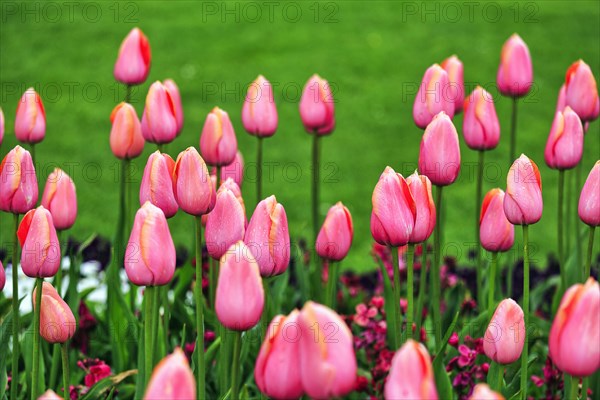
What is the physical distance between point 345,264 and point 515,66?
236 centimetres

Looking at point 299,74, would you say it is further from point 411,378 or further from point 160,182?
point 411,378

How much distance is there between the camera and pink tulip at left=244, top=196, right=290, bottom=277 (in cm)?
195

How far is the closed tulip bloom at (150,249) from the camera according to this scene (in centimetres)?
184

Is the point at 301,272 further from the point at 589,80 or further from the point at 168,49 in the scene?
the point at 168,49

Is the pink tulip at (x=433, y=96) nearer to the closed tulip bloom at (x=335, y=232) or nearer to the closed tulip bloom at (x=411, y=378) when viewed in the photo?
the closed tulip bloom at (x=335, y=232)

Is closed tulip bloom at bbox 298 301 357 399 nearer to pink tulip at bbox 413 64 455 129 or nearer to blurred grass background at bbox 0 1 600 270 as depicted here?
pink tulip at bbox 413 64 455 129

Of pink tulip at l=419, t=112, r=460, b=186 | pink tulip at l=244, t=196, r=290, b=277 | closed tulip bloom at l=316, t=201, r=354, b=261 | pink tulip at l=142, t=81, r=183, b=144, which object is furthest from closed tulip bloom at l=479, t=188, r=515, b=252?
pink tulip at l=142, t=81, r=183, b=144

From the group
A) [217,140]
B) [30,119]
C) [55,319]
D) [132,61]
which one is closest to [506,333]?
[55,319]

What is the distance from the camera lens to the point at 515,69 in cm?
298

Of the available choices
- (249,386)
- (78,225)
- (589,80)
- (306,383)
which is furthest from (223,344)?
(78,225)

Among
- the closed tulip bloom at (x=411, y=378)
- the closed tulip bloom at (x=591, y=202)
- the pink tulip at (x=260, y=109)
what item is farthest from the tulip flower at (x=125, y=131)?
Result: the closed tulip bloom at (x=411, y=378)

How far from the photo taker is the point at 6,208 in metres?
2.24

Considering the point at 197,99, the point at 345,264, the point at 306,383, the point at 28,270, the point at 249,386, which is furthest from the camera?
the point at 197,99

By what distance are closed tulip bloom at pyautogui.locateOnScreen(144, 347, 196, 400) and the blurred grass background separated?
3809 mm
